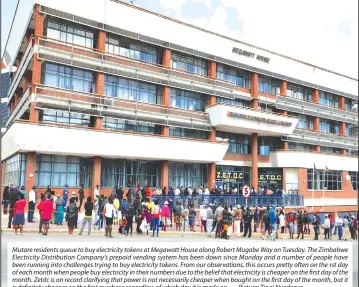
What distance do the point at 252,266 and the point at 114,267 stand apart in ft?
8.11

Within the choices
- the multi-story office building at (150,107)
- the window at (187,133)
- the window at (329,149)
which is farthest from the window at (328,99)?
the window at (187,133)

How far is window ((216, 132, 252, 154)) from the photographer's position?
3809 centimetres

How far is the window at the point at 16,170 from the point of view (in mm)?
26297

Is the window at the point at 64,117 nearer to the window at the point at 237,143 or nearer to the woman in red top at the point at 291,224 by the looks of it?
the window at the point at 237,143

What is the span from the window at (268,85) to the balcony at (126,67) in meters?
4.68

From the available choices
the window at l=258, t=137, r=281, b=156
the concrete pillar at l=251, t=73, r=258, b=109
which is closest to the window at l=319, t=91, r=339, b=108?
the window at l=258, t=137, r=281, b=156

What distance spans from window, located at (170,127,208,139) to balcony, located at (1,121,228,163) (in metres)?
1.65

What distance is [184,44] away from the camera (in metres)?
32.8

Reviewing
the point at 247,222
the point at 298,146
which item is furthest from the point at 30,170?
the point at 298,146

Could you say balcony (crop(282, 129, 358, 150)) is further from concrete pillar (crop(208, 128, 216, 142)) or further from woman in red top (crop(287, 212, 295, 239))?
woman in red top (crop(287, 212, 295, 239))

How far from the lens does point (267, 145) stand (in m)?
41.5

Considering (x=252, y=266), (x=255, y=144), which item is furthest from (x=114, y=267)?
(x=255, y=144)

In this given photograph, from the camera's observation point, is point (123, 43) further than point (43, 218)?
Yes

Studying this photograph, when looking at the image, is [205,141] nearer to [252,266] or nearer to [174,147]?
[174,147]
